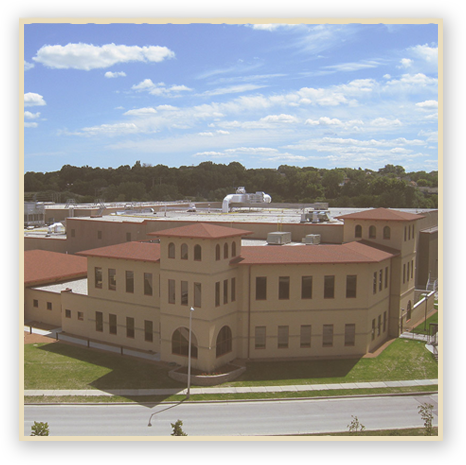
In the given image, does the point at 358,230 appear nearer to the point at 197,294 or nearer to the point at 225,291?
the point at 225,291

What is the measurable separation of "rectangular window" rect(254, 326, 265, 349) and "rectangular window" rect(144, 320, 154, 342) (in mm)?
8691

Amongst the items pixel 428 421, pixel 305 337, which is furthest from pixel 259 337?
pixel 428 421

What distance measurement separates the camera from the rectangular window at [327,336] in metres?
40.8

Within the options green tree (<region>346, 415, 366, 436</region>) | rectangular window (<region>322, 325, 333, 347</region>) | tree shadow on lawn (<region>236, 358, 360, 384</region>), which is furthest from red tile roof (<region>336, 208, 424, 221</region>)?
green tree (<region>346, 415, 366, 436</region>)

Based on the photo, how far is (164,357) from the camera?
39875mm

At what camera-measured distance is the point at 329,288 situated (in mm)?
40656

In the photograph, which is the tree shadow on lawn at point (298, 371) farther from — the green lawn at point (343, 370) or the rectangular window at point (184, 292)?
the rectangular window at point (184, 292)

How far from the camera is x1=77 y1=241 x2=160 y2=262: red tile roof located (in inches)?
1651

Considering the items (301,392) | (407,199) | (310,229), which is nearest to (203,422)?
(301,392)

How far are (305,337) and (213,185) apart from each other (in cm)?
9154

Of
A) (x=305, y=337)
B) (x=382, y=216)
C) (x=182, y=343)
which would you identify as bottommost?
(x=182, y=343)

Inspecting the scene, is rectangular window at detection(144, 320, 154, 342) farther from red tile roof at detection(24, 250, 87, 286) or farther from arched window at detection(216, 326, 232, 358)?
red tile roof at detection(24, 250, 87, 286)

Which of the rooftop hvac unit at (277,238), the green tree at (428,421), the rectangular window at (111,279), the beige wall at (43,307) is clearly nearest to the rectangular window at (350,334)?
the rooftop hvac unit at (277,238)

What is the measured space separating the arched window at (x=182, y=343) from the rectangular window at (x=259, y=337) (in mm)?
5183
